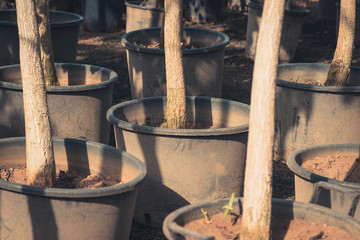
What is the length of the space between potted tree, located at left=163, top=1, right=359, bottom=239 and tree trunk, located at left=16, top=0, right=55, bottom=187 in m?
1.20

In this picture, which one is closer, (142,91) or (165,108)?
(165,108)

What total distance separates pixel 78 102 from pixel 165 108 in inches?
31.6

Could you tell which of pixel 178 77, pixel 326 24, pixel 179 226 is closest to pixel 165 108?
pixel 178 77

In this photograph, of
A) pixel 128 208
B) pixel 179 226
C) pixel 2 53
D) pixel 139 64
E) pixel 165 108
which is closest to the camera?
pixel 179 226

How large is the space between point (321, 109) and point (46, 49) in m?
2.74

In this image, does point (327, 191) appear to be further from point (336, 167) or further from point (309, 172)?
point (336, 167)

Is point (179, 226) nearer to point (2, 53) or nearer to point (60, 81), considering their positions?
point (60, 81)

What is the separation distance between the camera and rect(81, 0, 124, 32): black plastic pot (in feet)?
36.4

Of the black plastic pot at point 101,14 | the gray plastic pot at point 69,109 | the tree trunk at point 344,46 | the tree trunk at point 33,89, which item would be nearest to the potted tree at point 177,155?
the gray plastic pot at point 69,109

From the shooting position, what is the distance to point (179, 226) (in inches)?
116

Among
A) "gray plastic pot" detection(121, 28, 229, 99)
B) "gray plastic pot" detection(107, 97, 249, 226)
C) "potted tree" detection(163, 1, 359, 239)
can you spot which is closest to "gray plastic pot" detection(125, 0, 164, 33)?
"gray plastic pot" detection(121, 28, 229, 99)

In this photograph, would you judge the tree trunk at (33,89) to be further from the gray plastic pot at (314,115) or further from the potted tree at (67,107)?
the gray plastic pot at (314,115)

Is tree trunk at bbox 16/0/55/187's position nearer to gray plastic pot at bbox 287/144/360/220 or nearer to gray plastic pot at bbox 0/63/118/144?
gray plastic pot at bbox 0/63/118/144

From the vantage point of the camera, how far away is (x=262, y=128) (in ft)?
9.64
